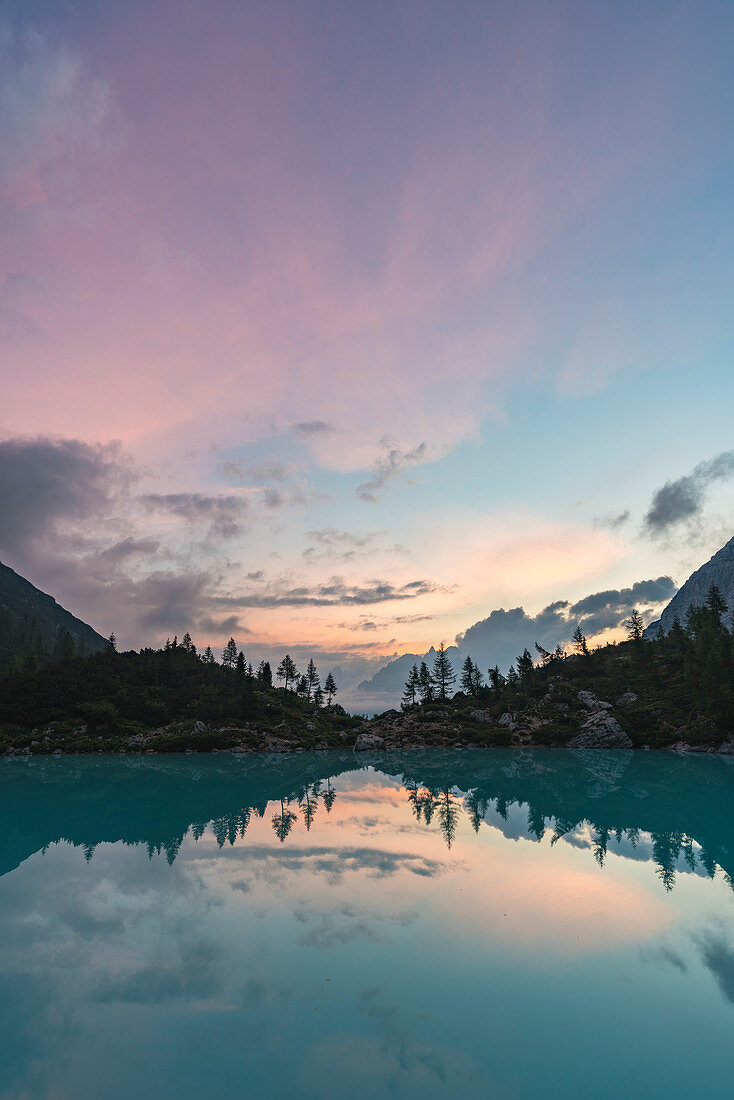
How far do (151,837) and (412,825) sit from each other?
57.5 feet

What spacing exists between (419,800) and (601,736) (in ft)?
176

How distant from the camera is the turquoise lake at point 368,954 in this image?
11.0 meters

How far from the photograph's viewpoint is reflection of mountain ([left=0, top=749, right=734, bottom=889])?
102ft

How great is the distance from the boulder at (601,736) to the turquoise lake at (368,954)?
48224 mm

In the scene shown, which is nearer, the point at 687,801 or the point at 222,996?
the point at 222,996

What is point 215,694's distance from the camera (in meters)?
106

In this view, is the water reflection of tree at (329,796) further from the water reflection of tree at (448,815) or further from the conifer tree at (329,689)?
the conifer tree at (329,689)

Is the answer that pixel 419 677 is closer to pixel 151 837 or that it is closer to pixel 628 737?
pixel 628 737

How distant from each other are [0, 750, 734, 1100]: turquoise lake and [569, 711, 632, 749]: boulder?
4822cm

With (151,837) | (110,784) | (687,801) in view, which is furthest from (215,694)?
(687,801)

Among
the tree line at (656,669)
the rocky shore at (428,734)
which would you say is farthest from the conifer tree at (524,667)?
the rocky shore at (428,734)

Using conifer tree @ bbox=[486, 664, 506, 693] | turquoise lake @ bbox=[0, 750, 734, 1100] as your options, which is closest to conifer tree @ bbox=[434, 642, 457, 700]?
conifer tree @ bbox=[486, 664, 506, 693]

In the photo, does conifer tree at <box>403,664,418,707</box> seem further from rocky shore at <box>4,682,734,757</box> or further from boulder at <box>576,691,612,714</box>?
boulder at <box>576,691,612,714</box>

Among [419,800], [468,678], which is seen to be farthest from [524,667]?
[419,800]
